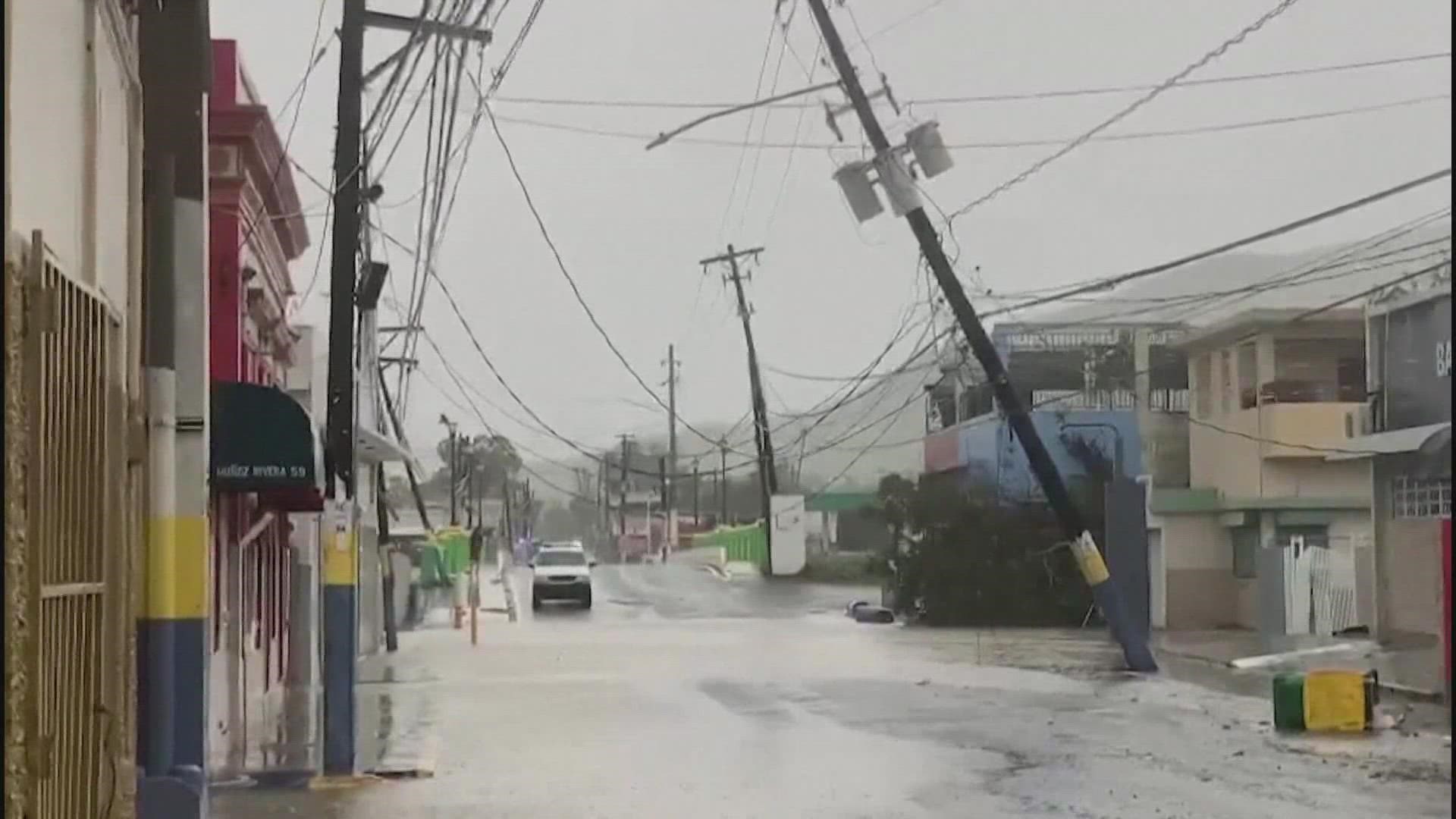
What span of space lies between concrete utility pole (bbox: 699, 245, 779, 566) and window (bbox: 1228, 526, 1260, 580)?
16.4 meters

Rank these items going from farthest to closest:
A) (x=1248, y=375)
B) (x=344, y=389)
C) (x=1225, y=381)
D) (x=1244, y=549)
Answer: (x=1225, y=381) < (x=1244, y=549) < (x=1248, y=375) < (x=344, y=389)

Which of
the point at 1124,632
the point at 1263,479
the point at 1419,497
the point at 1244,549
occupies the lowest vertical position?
the point at 1124,632

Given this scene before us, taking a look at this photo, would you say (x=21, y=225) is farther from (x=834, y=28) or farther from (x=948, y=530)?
(x=948, y=530)

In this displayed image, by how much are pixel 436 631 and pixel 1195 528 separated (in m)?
16.3

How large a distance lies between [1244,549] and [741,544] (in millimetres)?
35740

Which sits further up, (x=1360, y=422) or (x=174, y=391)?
(x=1360, y=422)

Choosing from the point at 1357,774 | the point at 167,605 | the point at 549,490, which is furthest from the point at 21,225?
the point at 549,490

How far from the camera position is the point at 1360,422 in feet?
103

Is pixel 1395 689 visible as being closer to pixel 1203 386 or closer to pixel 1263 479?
pixel 1263 479

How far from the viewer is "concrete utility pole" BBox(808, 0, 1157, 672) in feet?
87.8

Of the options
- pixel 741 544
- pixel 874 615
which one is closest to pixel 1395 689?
pixel 874 615

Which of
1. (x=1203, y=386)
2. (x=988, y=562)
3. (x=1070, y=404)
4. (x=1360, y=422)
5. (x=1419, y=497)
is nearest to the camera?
(x=1419, y=497)

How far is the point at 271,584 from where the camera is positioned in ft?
78.0

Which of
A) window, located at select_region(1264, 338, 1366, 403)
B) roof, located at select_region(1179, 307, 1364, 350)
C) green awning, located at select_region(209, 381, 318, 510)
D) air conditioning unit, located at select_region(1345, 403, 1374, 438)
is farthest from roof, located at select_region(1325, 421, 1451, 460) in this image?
green awning, located at select_region(209, 381, 318, 510)
